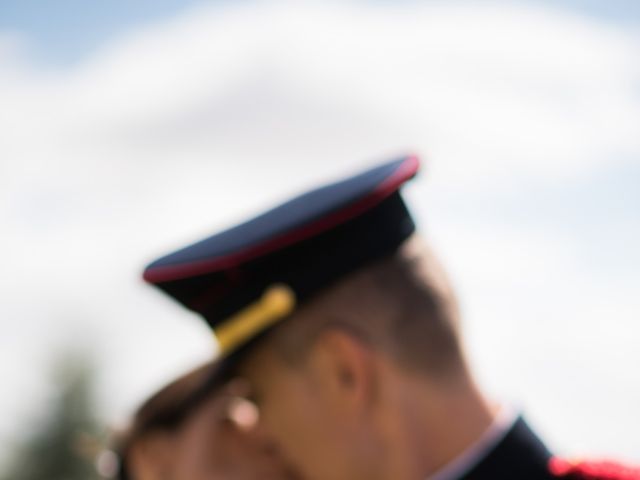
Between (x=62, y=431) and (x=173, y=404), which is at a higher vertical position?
(x=173, y=404)

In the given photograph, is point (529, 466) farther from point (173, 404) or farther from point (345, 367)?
point (173, 404)

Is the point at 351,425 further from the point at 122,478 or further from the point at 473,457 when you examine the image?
the point at 122,478

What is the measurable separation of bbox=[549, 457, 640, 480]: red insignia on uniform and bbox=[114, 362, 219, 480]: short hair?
3.03 feet

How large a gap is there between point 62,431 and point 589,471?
1438 inches

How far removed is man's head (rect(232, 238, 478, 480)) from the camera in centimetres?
361

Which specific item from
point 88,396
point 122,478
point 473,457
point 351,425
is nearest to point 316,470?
point 351,425

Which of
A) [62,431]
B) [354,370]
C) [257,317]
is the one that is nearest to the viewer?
[354,370]

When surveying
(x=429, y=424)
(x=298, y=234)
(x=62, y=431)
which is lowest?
(x=62, y=431)

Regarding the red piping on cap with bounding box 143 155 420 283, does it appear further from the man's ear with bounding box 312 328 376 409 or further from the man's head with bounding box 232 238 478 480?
the man's ear with bounding box 312 328 376 409

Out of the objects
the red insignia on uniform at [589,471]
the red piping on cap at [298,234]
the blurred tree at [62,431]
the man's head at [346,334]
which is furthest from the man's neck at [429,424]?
the blurred tree at [62,431]

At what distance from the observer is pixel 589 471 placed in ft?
12.7

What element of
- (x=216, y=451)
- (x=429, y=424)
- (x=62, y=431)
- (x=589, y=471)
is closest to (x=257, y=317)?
(x=216, y=451)

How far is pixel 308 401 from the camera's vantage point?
365cm

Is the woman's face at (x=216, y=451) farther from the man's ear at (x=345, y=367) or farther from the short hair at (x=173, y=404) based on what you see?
the man's ear at (x=345, y=367)
